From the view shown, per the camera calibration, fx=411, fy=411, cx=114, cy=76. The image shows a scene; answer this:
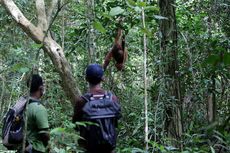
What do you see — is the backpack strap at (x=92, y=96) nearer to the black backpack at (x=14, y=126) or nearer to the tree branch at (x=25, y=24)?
the black backpack at (x=14, y=126)

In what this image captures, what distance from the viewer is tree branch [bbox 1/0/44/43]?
4840 millimetres

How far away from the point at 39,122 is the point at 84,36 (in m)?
2.05

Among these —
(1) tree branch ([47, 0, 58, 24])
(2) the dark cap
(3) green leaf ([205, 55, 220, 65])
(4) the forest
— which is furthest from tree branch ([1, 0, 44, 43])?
(3) green leaf ([205, 55, 220, 65])

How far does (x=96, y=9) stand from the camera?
518cm

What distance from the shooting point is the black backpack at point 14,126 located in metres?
3.14

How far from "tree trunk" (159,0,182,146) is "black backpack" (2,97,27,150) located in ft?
5.57

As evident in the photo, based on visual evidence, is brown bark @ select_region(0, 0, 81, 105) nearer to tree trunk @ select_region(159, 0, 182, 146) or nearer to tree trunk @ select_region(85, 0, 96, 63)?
tree trunk @ select_region(85, 0, 96, 63)

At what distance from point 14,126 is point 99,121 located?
28.0 inches

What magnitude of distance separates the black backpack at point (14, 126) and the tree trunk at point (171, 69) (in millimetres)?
1699

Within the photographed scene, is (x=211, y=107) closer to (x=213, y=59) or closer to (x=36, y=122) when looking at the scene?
(x=36, y=122)

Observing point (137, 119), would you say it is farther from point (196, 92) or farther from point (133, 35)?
point (133, 35)

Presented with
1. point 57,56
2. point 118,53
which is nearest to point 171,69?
point 118,53

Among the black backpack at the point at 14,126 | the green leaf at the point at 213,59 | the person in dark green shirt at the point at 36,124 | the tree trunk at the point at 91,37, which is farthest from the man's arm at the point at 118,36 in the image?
the green leaf at the point at 213,59

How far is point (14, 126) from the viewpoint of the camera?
3.18m
